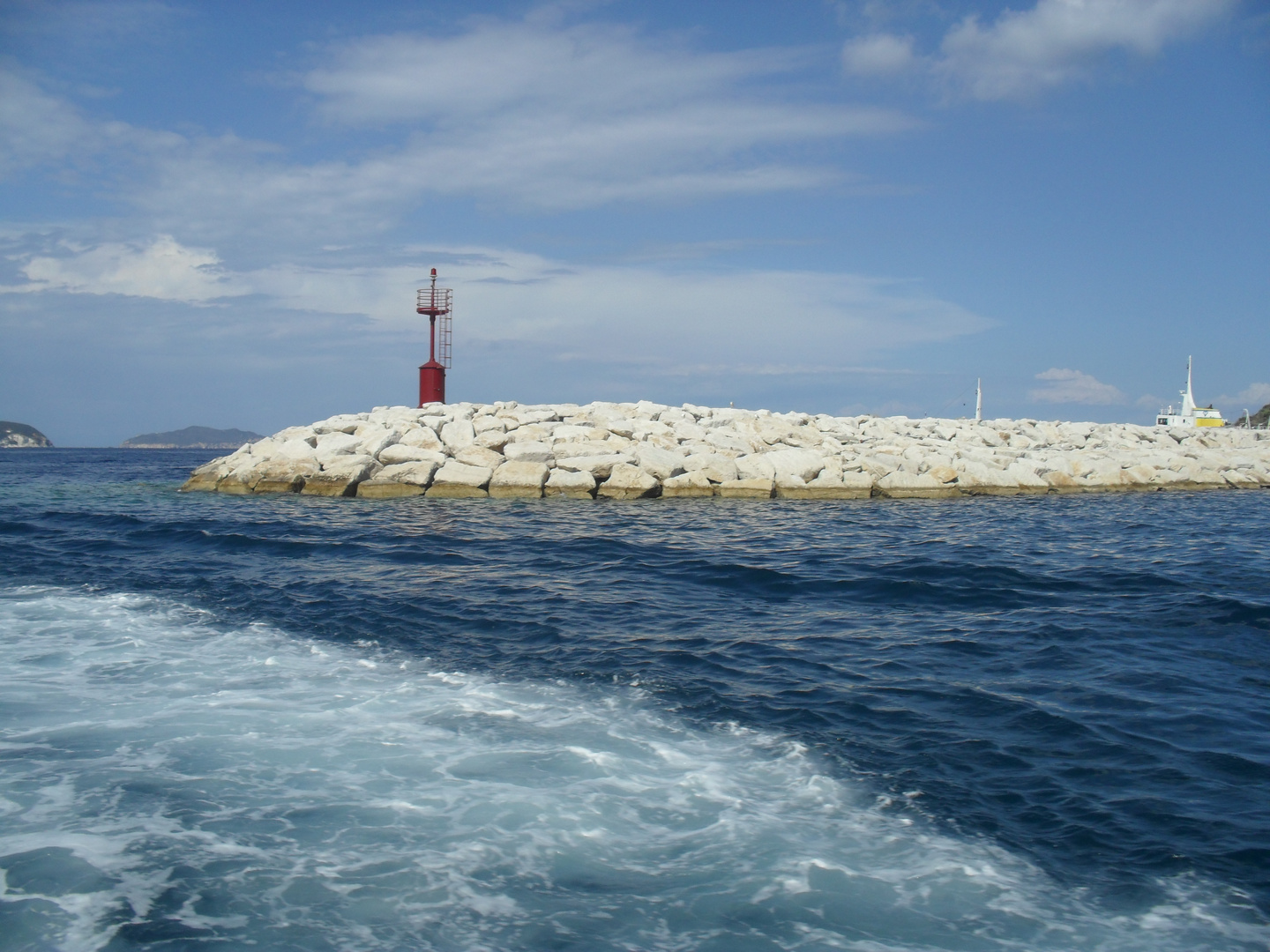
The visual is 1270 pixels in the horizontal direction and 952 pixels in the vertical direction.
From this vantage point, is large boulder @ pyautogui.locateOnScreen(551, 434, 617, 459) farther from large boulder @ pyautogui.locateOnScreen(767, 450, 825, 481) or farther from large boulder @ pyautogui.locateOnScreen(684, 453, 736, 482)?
large boulder @ pyautogui.locateOnScreen(767, 450, 825, 481)

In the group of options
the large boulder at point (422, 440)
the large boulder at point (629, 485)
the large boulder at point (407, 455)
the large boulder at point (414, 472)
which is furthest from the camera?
the large boulder at point (422, 440)

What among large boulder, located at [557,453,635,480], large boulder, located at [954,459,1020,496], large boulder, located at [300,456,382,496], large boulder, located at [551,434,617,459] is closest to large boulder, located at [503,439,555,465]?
large boulder, located at [551,434,617,459]

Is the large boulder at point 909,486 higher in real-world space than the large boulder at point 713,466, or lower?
lower

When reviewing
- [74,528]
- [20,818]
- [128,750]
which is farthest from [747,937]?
[74,528]

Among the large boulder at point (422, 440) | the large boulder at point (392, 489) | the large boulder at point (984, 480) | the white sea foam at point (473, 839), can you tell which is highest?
the large boulder at point (422, 440)

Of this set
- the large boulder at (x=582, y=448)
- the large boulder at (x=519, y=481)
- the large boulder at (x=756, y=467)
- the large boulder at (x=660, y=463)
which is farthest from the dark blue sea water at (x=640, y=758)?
the large boulder at (x=582, y=448)

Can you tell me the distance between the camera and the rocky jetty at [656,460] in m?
19.9

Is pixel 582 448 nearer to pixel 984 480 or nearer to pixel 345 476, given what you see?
pixel 345 476

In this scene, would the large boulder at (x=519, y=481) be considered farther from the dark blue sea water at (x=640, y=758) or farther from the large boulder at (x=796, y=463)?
the dark blue sea water at (x=640, y=758)

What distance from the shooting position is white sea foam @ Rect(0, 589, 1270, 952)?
3.47 metres

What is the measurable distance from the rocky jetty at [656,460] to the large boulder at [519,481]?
0.03 metres

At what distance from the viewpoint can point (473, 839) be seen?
423 cm

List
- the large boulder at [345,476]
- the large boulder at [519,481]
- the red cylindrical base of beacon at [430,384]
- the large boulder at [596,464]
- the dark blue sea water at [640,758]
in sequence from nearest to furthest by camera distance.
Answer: the dark blue sea water at [640,758] → the large boulder at [519,481] → the large boulder at [596,464] → the large boulder at [345,476] → the red cylindrical base of beacon at [430,384]

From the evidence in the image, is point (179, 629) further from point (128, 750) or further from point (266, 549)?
point (266, 549)
